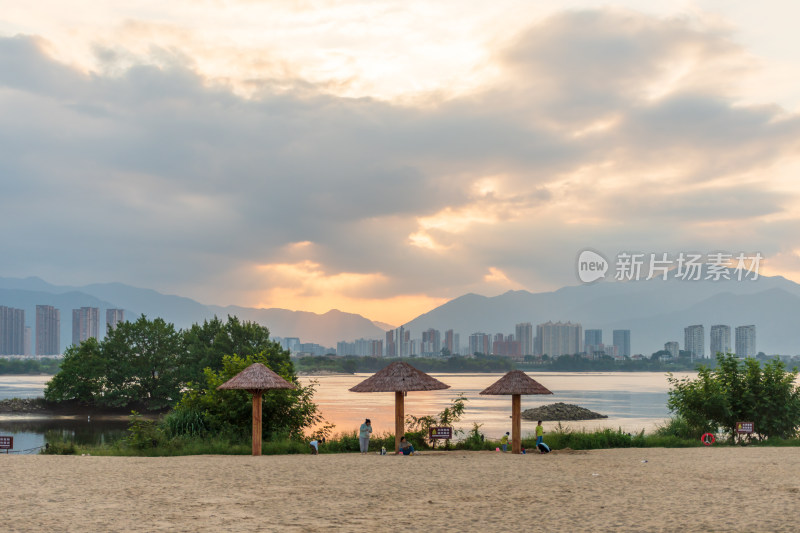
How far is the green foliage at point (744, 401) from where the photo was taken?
2839cm

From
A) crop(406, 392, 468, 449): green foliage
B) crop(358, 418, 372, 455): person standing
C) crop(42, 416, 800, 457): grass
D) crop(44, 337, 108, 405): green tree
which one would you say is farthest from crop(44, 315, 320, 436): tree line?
crop(358, 418, 372, 455): person standing

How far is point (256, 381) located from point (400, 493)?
30.2ft

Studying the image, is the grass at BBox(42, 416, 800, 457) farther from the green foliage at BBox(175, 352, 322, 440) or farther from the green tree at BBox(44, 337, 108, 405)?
the green tree at BBox(44, 337, 108, 405)

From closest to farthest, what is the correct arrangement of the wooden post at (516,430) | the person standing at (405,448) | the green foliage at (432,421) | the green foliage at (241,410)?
1. the person standing at (405,448)
2. the wooden post at (516,430)
3. the green foliage at (432,421)
4. the green foliage at (241,410)

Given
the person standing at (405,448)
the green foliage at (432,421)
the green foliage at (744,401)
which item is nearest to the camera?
the person standing at (405,448)

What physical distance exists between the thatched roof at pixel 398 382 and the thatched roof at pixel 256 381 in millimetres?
2539

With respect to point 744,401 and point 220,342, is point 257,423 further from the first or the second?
point 220,342

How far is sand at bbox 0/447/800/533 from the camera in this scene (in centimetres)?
1140

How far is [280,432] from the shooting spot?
25.6m

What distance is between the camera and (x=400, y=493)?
14641 mm

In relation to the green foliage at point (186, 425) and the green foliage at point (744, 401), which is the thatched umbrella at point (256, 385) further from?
the green foliage at point (744, 401)

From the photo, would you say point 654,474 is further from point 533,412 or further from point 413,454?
point 533,412

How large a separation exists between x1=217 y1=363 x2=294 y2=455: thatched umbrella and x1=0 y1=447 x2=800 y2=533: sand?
3.40ft

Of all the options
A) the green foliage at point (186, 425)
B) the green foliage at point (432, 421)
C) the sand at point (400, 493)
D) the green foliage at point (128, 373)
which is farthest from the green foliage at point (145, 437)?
the green foliage at point (128, 373)
